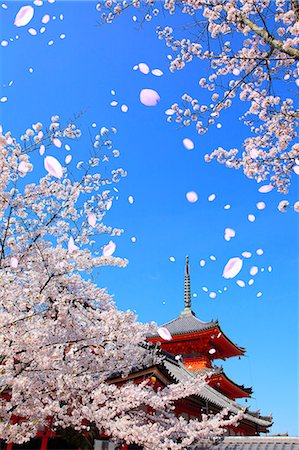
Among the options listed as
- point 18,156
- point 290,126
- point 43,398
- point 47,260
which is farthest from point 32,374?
point 290,126

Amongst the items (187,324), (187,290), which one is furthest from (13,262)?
(187,290)

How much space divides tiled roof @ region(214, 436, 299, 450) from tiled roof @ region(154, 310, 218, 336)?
42.5 ft

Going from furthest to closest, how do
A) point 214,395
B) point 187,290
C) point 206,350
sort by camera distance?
point 187,290 < point 206,350 < point 214,395

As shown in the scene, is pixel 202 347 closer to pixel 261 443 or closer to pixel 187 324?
pixel 187 324

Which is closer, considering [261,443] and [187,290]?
[261,443]

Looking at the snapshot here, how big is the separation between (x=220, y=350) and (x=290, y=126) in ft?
81.7

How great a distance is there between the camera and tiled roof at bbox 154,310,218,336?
2635 cm

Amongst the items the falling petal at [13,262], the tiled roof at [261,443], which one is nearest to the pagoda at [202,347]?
the tiled roof at [261,443]

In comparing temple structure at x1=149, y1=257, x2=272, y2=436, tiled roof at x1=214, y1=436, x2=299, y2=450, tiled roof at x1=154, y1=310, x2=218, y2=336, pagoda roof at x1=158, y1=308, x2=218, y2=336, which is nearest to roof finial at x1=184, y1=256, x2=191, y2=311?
pagoda roof at x1=158, y1=308, x2=218, y2=336

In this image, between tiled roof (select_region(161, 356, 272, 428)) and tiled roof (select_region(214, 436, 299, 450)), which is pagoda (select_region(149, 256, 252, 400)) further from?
tiled roof (select_region(214, 436, 299, 450))

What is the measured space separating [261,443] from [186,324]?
54.2ft

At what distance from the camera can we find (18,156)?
6.72m

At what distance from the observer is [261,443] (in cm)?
1248

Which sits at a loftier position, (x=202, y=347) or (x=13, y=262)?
(x=202, y=347)
